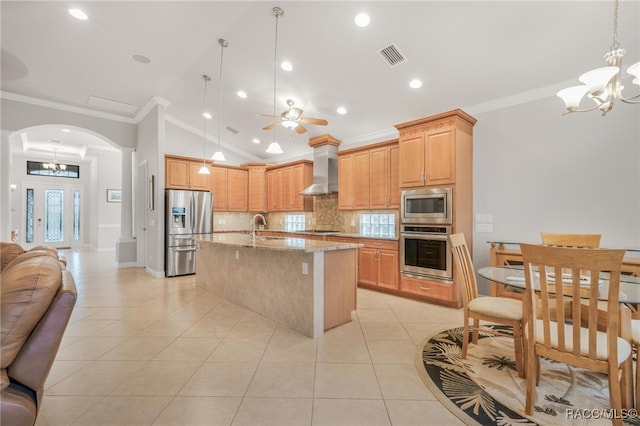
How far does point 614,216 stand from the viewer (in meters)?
3.16

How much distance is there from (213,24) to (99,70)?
2.45 meters

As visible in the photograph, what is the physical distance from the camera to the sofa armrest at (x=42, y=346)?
47.5 inches

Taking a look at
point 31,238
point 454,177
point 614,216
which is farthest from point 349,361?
point 31,238

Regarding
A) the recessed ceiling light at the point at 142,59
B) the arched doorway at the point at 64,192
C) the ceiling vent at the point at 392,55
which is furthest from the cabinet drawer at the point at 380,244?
the arched doorway at the point at 64,192

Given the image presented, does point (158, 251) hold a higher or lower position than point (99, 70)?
lower

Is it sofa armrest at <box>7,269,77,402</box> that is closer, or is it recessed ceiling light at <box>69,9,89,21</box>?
sofa armrest at <box>7,269,77,402</box>

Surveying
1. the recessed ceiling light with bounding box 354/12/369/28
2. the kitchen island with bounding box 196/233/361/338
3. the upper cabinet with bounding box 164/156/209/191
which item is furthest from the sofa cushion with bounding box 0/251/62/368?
the upper cabinet with bounding box 164/156/209/191

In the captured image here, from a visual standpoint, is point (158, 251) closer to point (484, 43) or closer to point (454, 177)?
point (454, 177)

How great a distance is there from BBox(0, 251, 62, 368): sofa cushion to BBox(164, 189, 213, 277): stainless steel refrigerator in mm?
4261

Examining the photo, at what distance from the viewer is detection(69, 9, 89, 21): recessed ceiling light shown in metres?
3.38

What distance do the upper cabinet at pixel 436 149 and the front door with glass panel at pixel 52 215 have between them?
11.6m

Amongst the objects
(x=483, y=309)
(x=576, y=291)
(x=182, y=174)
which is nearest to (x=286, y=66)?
(x=182, y=174)

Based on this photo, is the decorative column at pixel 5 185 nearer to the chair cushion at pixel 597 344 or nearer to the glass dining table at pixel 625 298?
the glass dining table at pixel 625 298

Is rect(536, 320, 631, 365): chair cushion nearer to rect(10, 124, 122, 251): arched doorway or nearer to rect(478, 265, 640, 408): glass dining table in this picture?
rect(478, 265, 640, 408): glass dining table
